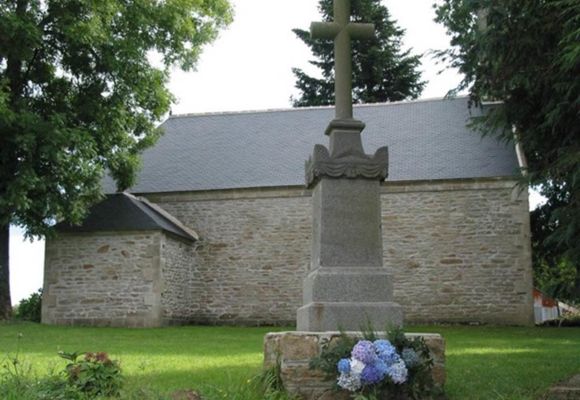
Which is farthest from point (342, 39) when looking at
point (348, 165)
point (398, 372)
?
point (398, 372)

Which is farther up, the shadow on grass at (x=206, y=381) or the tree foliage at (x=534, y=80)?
the tree foliage at (x=534, y=80)

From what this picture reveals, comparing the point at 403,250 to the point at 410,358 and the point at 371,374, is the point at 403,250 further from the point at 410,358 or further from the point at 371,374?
the point at 371,374

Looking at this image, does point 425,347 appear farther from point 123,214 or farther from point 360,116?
point 360,116

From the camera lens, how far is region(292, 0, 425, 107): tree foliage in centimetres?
3150

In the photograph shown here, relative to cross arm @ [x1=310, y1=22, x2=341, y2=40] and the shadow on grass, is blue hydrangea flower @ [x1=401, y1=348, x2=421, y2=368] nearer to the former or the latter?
the shadow on grass

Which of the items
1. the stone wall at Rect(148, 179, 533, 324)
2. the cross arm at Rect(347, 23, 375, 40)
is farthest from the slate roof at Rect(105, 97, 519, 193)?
the cross arm at Rect(347, 23, 375, 40)

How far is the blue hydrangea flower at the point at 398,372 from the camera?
16.0 feet

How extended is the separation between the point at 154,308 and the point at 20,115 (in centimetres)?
573

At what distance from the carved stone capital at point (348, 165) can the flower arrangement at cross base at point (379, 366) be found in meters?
1.53

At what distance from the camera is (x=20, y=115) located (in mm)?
15414

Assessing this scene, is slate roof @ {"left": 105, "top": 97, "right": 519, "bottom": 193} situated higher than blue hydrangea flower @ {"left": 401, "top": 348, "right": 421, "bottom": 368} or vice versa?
slate roof @ {"left": 105, "top": 97, "right": 519, "bottom": 193}

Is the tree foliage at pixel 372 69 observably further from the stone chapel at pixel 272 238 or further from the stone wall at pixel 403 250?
the stone wall at pixel 403 250

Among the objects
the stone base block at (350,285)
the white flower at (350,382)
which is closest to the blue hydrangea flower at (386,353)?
the white flower at (350,382)

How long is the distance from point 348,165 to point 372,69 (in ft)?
85.8
